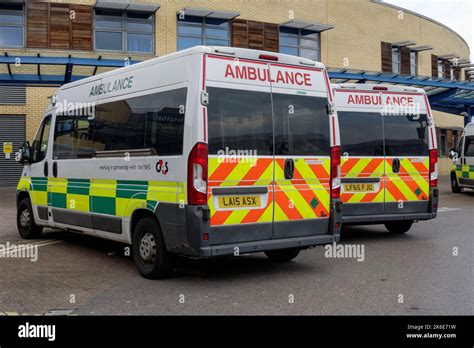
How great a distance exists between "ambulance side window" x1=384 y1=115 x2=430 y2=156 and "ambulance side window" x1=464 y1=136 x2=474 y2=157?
34.1 feet

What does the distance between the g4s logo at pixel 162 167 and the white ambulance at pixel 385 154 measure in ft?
13.3

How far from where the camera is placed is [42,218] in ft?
30.9

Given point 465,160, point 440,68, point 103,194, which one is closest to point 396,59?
point 440,68

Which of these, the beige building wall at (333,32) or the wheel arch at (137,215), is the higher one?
the beige building wall at (333,32)

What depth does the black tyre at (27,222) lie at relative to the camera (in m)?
9.79

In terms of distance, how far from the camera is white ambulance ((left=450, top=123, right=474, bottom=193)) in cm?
1953

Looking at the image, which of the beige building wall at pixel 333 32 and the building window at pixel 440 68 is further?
the building window at pixel 440 68

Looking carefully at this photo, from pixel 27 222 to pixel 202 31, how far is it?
15550mm

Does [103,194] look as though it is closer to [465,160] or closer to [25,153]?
[25,153]

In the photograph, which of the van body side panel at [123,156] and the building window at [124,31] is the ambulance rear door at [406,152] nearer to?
the van body side panel at [123,156]

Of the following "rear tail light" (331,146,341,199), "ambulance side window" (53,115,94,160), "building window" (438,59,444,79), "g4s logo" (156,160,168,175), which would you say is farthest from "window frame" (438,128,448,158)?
"g4s logo" (156,160,168,175)

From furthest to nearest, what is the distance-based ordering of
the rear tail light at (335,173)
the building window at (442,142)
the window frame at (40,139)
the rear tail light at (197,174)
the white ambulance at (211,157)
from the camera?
the building window at (442,142) < the window frame at (40,139) < the rear tail light at (335,173) < the white ambulance at (211,157) < the rear tail light at (197,174)

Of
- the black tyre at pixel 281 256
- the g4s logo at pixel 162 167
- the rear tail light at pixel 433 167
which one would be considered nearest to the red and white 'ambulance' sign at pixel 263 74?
the g4s logo at pixel 162 167
